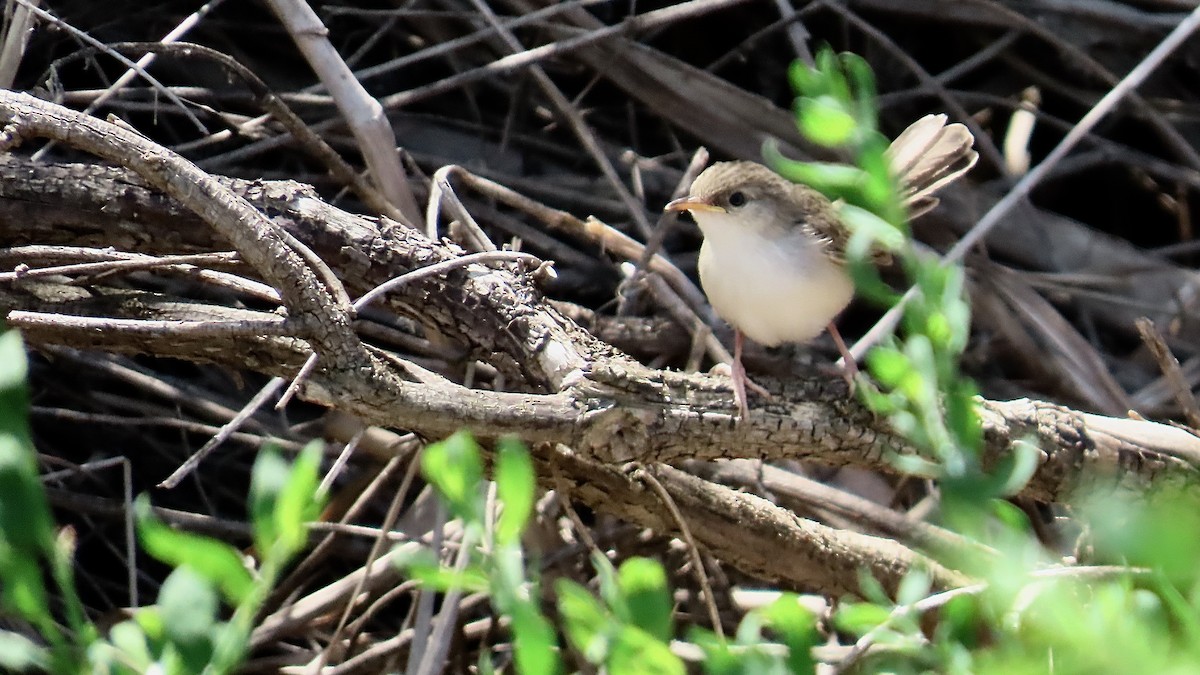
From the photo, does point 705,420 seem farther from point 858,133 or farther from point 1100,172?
point 1100,172

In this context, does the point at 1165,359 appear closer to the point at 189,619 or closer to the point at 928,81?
the point at 928,81

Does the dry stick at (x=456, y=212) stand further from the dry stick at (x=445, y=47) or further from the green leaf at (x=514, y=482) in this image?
the green leaf at (x=514, y=482)

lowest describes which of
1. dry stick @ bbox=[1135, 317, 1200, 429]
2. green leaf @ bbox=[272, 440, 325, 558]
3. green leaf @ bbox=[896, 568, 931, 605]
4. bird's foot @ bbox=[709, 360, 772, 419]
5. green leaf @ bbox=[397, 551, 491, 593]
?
dry stick @ bbox=[1135, 317, 1200, 429]

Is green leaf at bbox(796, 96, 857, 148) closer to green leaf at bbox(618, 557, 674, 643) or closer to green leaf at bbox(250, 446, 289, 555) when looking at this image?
green leaf at bbox(618, 557, 674, 643)

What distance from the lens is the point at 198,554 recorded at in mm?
679

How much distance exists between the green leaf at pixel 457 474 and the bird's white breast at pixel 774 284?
6.32ft

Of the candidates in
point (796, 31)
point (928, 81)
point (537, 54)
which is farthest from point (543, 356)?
point (928, 81)

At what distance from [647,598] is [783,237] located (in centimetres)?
210

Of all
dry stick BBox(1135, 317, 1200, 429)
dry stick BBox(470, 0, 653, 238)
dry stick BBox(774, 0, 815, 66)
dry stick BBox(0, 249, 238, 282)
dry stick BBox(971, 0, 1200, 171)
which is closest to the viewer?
dry stick BBox(0, 249, 238, 282)

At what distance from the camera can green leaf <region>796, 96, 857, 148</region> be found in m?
0.77

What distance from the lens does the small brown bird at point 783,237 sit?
102 inches

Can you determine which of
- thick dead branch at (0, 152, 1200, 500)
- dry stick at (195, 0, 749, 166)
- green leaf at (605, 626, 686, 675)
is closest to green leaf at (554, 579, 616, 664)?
green leaf at (605, 626, 686, 675)

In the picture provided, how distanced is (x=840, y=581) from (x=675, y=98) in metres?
1.60

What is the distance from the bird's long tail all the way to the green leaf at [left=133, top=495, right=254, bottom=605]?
7.48 feet
